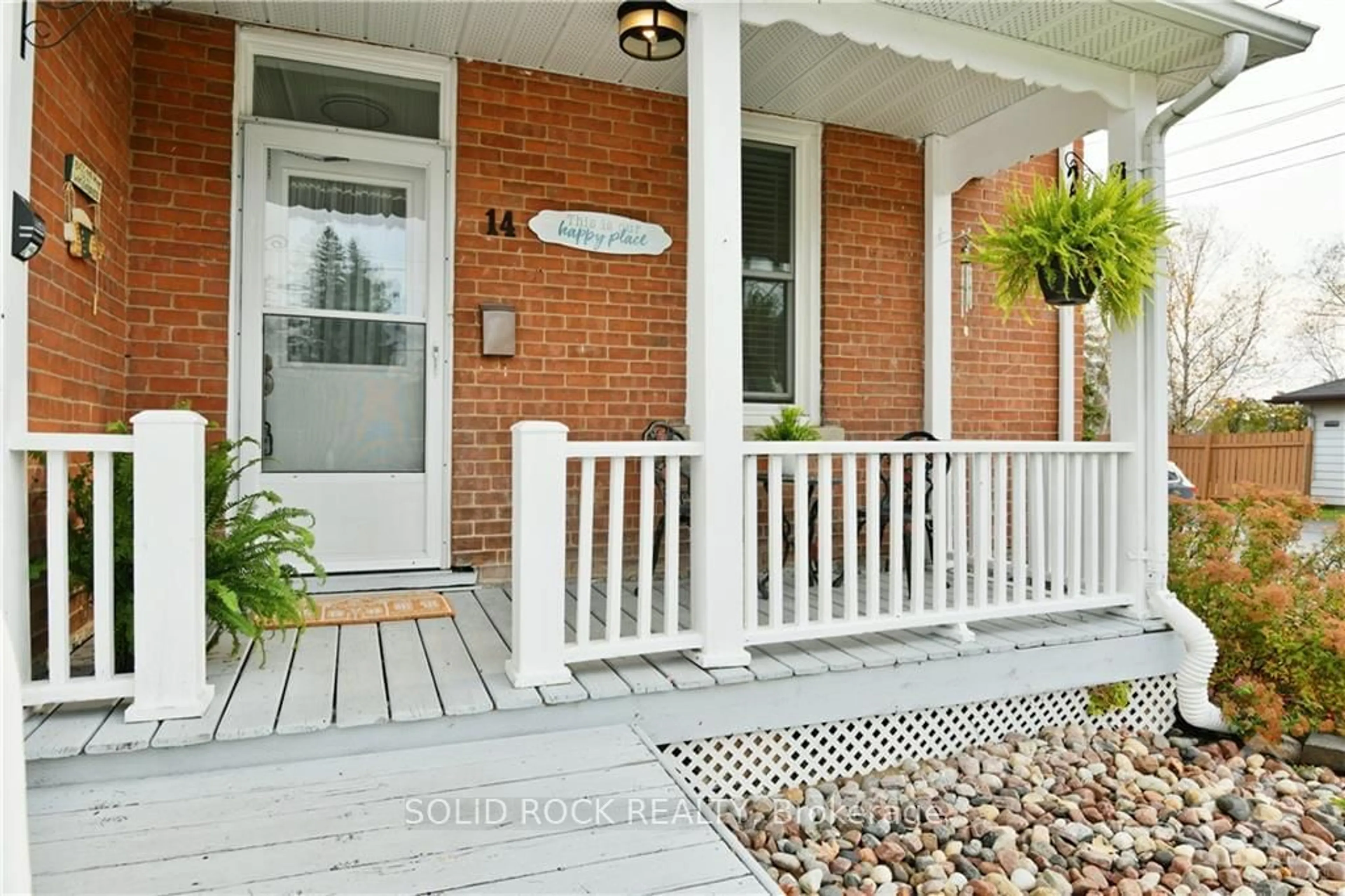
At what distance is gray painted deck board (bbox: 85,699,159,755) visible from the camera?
183 cm

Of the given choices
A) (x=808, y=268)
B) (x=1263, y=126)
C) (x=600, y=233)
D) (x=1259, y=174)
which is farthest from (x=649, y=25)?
(x=1259, y=174)

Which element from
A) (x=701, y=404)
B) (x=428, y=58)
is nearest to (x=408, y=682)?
(x=701, y=404)

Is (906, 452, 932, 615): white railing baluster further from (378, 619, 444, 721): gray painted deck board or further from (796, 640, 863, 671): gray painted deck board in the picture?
(378, 619, 444, 721): gray painted deck board

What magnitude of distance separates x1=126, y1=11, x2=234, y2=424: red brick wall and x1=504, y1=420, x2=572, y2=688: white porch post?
1816 mm

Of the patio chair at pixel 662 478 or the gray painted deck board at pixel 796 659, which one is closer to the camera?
the gray painted deck board at pixel 796 659

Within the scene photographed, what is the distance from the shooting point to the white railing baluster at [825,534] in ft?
8.70

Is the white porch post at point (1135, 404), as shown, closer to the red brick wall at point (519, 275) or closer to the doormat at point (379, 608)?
the red brick wall at point (519, 275)

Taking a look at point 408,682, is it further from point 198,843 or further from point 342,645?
point 198,843

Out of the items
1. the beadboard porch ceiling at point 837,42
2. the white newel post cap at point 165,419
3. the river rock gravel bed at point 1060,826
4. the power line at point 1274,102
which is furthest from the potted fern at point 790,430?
the power line at point 1274,102

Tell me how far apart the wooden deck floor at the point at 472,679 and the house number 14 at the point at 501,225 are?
5.82ft

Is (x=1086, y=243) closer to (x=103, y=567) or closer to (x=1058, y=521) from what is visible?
(x=1058, y=521)

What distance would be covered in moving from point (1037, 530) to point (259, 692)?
2.89 meters

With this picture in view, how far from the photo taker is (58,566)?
194cm

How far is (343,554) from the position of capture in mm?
3459
